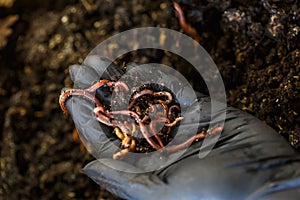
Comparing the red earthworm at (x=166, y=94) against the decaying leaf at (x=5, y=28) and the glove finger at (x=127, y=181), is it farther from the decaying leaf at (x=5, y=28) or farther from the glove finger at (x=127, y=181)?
the decaying leaf at (x=5, y=28)

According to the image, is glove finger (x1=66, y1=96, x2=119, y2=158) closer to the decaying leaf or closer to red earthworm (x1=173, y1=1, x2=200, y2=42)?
red earthworm (x1=173, y1=1, x2=200, y2=42)

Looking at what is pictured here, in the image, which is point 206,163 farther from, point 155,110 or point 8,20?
point 8,20

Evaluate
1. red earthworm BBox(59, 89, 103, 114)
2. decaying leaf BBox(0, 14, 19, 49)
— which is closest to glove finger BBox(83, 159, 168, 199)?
red earthworm BBox(59, 89, 103, 114)

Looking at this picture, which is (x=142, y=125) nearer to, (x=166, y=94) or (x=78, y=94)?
(x=166, y=94)

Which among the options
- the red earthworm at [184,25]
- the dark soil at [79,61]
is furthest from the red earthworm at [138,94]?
the red earthworm at [184,25]

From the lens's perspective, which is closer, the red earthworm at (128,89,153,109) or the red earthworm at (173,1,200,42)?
the red earthworm at (128,89,153,109)

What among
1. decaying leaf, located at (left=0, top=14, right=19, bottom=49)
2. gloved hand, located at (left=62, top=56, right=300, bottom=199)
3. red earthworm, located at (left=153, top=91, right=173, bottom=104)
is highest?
decaying leaf, located at (left=0, top=14, right=19, bottom=49)

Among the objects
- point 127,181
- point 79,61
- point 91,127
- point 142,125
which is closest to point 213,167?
point 127,181
